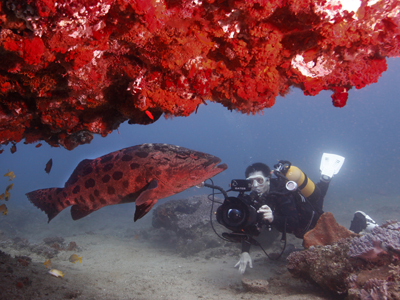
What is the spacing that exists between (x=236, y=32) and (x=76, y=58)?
1.38 metres

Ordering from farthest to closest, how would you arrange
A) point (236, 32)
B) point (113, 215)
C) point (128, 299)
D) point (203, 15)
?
point (113, 215)
point (128, 299)
point (236, 32)
point (203, 15)

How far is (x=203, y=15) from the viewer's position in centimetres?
162

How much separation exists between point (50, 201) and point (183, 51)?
2.72 meters

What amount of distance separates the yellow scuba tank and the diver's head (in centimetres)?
65

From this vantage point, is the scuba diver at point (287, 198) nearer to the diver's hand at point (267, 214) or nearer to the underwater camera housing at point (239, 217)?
the diver's hand at point (267, 214)

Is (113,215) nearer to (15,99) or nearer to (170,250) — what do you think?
(170,250)

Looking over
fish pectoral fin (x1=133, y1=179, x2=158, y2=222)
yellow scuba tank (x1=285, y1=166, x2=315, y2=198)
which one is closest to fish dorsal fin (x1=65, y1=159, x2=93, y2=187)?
fish pectoral fin (x1=133, y1=179, x2=158, y2=222)

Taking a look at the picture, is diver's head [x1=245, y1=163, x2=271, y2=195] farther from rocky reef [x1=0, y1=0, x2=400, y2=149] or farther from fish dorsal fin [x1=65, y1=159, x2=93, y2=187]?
fish dorsal fin [x1=65, y1=159, x2=93, y2=187]

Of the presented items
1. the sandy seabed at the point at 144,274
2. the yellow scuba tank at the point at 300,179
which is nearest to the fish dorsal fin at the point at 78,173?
the sandy seabed at the point at 144,274

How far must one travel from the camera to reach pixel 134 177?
255 centimetres

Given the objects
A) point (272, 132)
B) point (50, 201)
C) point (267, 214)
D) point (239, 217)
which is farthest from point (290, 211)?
point (272, 132)

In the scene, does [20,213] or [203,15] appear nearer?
[203,15]

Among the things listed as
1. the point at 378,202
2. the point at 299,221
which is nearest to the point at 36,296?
the point at 299,221

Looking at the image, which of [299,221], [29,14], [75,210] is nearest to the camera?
[29,14]
